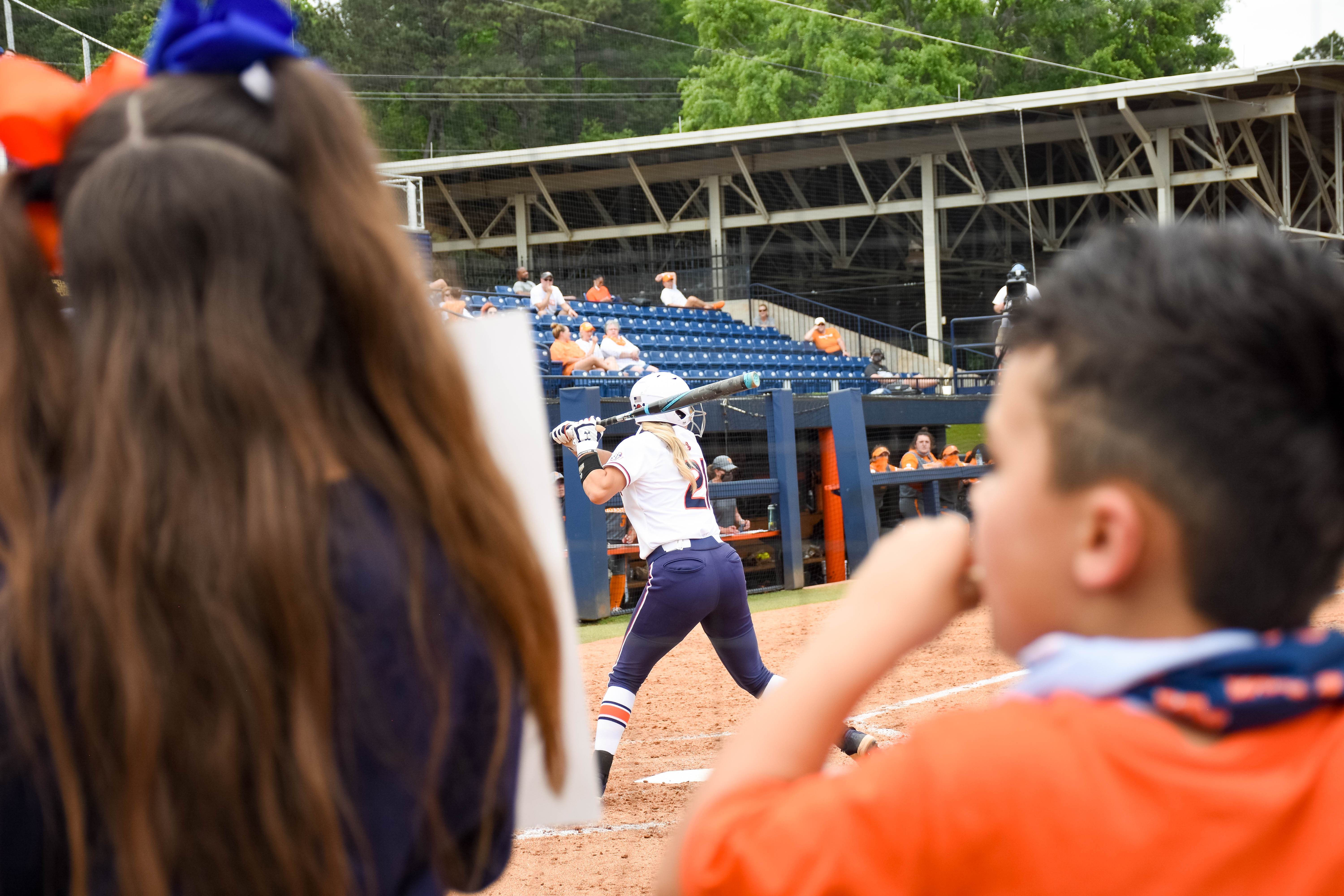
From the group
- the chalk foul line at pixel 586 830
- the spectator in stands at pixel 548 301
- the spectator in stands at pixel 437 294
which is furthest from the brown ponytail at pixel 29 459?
the spectator in stands at pixel 548 301

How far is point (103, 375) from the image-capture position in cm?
78

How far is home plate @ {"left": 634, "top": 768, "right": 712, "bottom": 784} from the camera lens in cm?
467

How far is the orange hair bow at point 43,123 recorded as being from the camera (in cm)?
85

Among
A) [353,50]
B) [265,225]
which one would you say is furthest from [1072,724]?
[353,50]

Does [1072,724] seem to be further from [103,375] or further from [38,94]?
[38,94]

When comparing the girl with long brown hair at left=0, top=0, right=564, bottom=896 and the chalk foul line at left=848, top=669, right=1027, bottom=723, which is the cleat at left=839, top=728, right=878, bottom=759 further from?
the girl with long brown hair at left=0, top=0, right=564, bottom=896

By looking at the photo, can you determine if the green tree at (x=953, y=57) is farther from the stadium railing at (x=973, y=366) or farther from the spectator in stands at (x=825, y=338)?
the spectator in stands at (x=825, y=338)

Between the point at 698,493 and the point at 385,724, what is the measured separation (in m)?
4.06

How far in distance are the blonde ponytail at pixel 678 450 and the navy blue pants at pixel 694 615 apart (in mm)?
335

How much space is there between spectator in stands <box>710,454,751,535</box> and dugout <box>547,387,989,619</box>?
0.22 ft

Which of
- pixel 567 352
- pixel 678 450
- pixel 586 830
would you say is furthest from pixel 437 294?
pixel 567 352

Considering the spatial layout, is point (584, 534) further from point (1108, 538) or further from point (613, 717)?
point (1108, 538)

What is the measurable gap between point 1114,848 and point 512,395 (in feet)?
1.90

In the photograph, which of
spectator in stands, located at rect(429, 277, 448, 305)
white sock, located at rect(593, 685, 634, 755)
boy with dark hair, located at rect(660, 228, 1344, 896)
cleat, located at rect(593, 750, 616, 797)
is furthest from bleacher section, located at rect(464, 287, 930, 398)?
boy with dark hair, located at rect(660, 228, 1344, 896)
